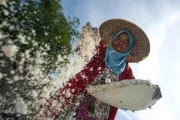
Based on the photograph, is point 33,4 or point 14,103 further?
point 33,4

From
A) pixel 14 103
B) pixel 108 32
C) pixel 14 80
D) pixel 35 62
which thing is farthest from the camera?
pixel 35 62

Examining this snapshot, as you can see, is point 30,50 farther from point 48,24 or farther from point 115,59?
point 115,59

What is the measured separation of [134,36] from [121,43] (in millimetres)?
332

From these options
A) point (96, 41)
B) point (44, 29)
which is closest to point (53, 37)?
point (44, 29)

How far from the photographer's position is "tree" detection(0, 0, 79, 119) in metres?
5.27

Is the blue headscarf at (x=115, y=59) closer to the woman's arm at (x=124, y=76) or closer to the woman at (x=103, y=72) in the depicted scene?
the woman at (x=103, y=72)

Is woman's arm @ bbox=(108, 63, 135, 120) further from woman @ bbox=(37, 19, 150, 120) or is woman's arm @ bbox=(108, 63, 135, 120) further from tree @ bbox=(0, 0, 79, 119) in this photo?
tree @ bbox=(0, 0, 79, 119)

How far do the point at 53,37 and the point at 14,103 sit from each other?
11955 millimetres

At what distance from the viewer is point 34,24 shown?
15047 millimetres

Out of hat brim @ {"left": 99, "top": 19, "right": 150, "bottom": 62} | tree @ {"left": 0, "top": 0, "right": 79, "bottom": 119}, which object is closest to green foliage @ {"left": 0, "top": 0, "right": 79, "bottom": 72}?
tree @ {"left": 0, "top": 0, "right": 79, "bottom": 119}

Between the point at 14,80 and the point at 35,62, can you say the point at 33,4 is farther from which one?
the point at 14,80

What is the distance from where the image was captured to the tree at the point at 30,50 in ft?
17.3

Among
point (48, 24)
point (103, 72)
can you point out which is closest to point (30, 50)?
point (48, 24)

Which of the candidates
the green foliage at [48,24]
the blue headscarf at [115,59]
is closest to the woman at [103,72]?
the blue headscarf at [115,59]
